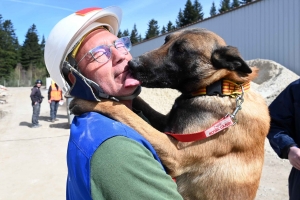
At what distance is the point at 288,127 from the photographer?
3328 mm

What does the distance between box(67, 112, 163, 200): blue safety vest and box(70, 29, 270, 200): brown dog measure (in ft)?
1.34

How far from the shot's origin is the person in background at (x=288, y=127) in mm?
3162

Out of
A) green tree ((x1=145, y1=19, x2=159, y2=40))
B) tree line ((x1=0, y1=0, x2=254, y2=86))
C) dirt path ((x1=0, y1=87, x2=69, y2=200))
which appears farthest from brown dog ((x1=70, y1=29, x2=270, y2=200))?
green tree ((x1=145, y1=19, x2=159, y2=40))

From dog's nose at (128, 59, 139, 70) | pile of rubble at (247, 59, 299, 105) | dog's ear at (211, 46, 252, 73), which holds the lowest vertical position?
dog's nose at (128, 59, 139, 70)

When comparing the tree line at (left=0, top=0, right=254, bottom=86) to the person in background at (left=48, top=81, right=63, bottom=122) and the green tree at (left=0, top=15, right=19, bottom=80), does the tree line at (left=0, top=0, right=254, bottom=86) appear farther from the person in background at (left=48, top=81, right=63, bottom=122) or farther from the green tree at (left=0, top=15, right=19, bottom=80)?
the person in background at (left=48, top=81, right=63, bottom=122)

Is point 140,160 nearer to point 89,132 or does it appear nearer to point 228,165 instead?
point 89,132

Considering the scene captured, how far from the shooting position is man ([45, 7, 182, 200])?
4.26 feet

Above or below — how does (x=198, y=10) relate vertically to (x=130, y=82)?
above

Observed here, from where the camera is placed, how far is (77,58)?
1.96 metres

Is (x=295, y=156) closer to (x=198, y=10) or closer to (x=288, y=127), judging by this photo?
(x=288, y=127)

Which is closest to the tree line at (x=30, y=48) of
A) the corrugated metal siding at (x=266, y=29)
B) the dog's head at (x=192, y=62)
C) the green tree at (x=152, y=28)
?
the green tree at (x=152, y=28)

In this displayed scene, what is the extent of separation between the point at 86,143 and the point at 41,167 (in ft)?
24.3

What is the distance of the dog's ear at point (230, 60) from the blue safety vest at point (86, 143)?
1.34m

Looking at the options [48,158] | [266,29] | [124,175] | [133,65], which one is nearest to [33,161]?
[48,158]
